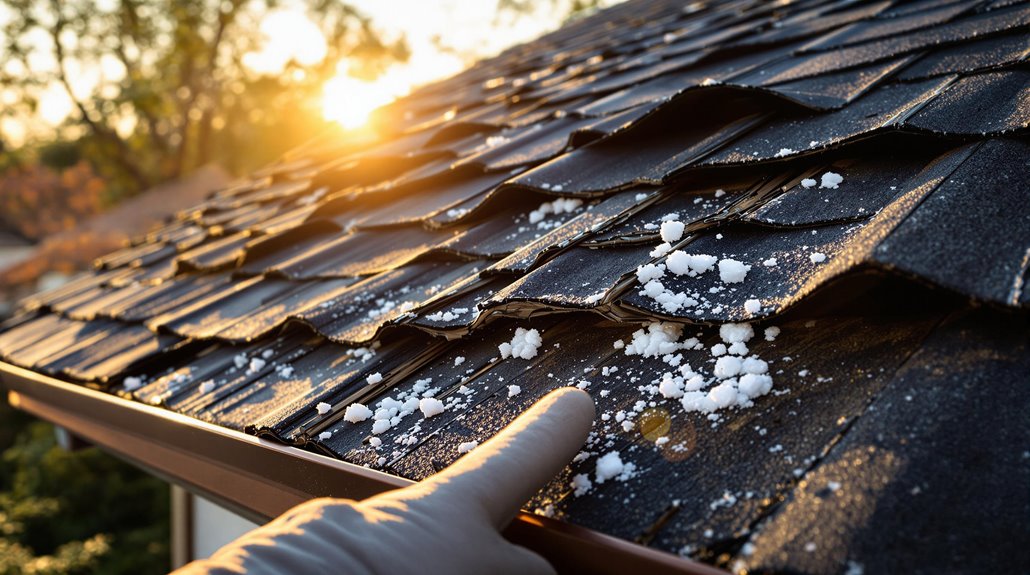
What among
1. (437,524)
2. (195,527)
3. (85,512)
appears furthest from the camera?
(85,512)

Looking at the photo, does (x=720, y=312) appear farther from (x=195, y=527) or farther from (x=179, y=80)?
(x=179, y=80)

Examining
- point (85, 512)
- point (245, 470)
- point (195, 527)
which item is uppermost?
point (245, 470)

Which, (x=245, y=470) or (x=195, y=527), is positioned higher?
(x=245, y=470)

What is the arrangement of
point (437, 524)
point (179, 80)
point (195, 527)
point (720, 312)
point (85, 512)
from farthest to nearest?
1. point (179, 80)
2. point (85, 512)
3. point (195, 527)
4. point (720, 312)
5. point (437, 524)

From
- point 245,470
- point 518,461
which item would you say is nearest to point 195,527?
point 245,470

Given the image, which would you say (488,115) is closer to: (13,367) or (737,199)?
(737,199)

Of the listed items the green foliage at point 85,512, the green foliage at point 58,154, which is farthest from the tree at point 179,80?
the green foliage at point 85,512

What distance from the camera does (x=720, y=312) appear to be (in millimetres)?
1006

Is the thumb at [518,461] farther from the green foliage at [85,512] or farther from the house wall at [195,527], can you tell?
the green foliage at [85,512]

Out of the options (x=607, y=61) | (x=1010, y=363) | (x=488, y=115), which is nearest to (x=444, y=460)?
(x=1010, y=363)

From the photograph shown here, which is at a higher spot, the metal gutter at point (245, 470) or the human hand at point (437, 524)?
the human hand at point (437, 524)

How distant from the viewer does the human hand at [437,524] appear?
68 cm

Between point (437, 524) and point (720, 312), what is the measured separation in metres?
0.52

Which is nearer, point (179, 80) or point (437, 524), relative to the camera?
point (437, 524)
